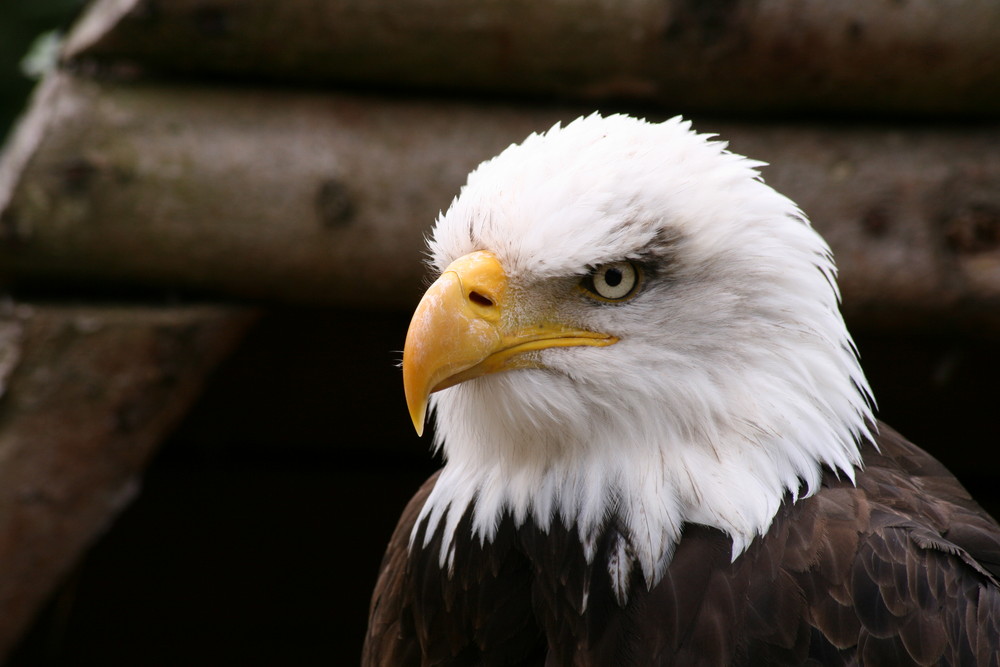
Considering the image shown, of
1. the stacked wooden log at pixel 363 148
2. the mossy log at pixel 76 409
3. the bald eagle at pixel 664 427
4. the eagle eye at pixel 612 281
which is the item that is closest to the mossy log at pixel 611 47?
the stacked wooden log at pixel 363 148

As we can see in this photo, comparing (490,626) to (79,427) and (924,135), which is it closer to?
(79,427)

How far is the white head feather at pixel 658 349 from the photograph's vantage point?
6.02 ft

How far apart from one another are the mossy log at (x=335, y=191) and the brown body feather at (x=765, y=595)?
4.10 ft

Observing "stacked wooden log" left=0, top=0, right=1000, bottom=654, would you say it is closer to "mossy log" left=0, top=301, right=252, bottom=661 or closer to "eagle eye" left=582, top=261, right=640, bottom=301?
"mossy log" left=0, top=301, right=252, bottom=661

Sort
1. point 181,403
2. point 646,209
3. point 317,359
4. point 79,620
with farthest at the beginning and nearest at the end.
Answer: point 79,620 < point 317,359 < point 181,403 < point 646,209

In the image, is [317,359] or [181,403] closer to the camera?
[181,403]

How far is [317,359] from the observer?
13.8 ft

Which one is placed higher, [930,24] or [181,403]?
[930,24]

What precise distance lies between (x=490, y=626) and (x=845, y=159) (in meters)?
1.88

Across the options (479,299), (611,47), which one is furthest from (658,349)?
(611,47)

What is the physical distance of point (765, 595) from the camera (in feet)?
5.93

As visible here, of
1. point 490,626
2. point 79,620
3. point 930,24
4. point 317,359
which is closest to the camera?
point 490,626

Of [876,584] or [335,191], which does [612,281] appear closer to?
[876,584]

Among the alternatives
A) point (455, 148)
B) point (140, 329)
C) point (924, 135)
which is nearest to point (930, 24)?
point (924, 135)
